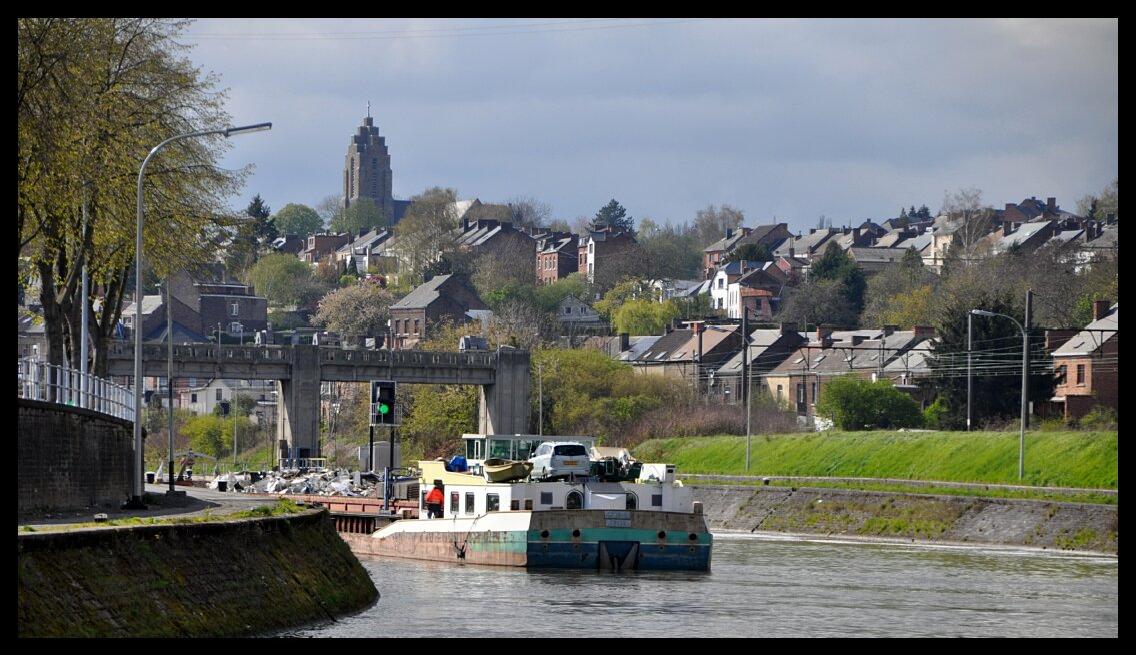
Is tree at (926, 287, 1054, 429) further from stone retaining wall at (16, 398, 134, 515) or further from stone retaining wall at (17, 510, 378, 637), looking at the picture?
stone retaining wall at (17, 510, 378, 637)

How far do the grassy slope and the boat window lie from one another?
25.1 metres

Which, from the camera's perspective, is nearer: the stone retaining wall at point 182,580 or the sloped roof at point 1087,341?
the stone retaining wall at point 182,580

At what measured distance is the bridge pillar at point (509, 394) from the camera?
119 metres

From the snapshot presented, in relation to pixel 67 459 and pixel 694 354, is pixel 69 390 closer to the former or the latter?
pixel 67 459

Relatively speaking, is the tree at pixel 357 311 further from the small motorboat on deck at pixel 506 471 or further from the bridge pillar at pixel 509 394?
the small motorboat on deck at pixel 506 471

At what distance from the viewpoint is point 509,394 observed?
11925cm

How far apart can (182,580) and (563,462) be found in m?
28.2

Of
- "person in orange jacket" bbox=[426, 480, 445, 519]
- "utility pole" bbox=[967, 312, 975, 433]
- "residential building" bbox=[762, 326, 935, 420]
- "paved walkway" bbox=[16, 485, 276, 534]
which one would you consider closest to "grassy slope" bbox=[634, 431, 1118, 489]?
"utility pole" bbox=[967, 312, 975, 433]

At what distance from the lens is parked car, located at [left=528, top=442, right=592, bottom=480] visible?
178 ft

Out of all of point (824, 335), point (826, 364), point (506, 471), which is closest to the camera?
point (506, 471)

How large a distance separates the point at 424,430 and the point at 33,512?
289 feet

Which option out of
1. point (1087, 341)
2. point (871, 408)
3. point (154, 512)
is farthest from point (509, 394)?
point (154, 512)

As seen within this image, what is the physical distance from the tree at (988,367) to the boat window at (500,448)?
44.4 metres

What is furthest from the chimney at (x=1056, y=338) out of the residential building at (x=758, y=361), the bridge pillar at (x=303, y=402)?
the bridge pillar at (x=303, y=402)
